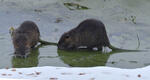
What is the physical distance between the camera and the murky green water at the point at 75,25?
755 centimetres

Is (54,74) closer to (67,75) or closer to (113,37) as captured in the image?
(67,75)

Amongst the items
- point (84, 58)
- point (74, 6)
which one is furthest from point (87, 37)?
point (74, 6)

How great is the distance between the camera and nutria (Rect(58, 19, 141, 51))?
328 inches

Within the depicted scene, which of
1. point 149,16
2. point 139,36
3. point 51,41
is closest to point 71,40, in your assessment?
point 51,41

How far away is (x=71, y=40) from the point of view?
846 centimetres

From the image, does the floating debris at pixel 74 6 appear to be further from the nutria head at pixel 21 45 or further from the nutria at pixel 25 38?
the nutria head at pixel 21 45

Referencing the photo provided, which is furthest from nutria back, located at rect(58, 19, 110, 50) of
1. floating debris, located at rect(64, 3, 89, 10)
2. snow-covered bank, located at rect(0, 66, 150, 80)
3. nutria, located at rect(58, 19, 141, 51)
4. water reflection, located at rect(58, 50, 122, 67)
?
floating debris, located at rect(64, 3, 89, 10)

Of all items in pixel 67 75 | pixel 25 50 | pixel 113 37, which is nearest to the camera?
pixel 67 75

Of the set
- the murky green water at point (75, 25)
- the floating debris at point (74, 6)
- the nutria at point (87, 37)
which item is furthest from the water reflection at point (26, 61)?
the floating debris at point (74, 6)

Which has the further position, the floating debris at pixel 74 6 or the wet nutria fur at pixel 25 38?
the floating debris at pixel 74 6

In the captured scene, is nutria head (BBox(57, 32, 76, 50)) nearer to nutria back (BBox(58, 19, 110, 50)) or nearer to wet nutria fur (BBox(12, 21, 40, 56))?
nutria back (BBox(58, 19, 110, 50))

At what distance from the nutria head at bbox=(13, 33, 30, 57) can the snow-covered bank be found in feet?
5.04

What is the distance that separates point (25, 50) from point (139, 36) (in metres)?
3.07

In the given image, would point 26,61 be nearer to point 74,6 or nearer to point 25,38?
point 25,38
